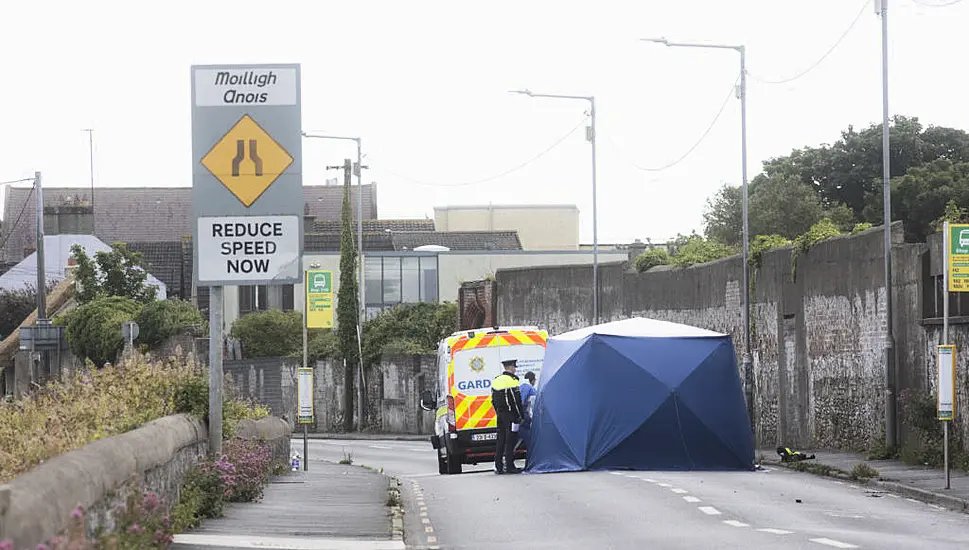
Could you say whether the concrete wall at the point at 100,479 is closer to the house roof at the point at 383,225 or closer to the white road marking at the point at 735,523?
the white road marking at the point at 735,523

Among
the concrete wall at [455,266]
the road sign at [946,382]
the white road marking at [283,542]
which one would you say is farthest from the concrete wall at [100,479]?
the concrete wall at [455,266]

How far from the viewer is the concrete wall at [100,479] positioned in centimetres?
784

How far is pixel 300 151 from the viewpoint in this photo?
57.3ft

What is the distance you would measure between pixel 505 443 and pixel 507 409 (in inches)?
24.3

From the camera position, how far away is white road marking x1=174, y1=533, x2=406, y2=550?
13.2m

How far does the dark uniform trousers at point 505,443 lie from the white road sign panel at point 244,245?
8.89 m

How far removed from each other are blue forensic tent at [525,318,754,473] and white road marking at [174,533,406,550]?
11.3 meters

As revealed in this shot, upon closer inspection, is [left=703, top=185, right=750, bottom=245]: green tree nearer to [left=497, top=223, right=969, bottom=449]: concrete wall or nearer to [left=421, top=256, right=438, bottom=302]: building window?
[left=421, top=256, right=438, bottom=302]: building window

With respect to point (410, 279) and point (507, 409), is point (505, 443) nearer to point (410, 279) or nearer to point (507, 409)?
point (507, 409)

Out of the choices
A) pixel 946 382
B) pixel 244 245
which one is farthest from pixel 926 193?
pixel 244 245

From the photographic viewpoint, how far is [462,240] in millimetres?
90250

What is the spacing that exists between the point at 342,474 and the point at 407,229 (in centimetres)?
7068

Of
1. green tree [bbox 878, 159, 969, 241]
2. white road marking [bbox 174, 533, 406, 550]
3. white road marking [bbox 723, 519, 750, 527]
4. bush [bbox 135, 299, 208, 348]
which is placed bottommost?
white road marking [bbox 723, 519, 750, 527]

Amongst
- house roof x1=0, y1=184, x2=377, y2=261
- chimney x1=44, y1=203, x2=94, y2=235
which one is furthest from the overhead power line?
chimney x1=44, y1=203, x2=94, y2=235
